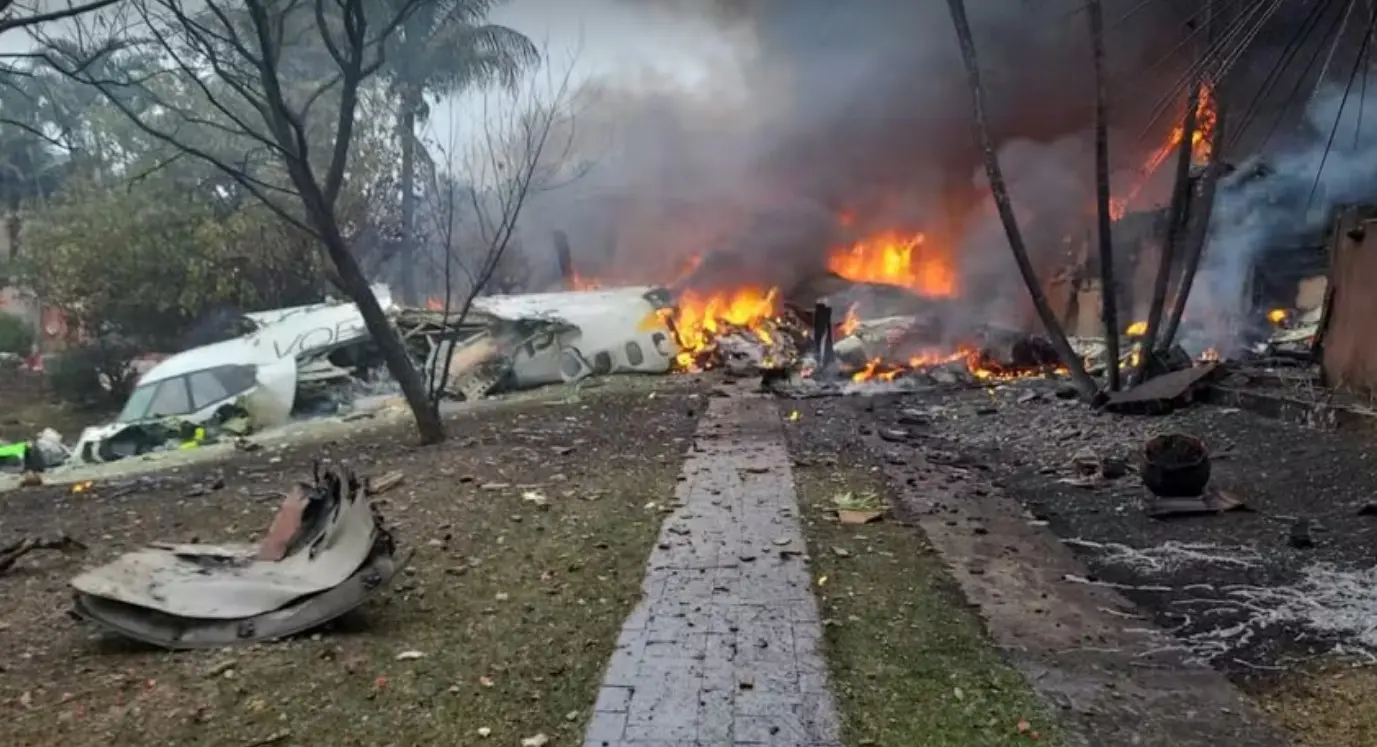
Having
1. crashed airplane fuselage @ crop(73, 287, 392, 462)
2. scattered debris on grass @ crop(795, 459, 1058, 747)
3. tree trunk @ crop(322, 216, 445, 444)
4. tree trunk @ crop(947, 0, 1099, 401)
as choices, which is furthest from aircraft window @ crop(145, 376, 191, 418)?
scattered debris on grass @ crop(795, 459, 1058, 747)

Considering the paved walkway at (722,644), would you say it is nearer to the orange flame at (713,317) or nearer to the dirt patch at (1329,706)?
the dirt patch at (1329,706)

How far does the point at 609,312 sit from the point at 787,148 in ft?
27.2

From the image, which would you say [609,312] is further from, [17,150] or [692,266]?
[17,150]

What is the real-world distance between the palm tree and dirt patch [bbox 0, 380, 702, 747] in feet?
39.9

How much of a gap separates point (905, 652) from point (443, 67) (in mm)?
18043

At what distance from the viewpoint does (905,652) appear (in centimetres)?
378

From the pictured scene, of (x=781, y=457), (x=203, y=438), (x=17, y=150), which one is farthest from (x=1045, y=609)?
(x=17, y=150)

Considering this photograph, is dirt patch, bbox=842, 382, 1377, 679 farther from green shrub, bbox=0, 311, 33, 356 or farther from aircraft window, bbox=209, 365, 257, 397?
green shrub, bbox=0, 311, 33, 356

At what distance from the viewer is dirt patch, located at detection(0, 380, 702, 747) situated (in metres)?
3.12

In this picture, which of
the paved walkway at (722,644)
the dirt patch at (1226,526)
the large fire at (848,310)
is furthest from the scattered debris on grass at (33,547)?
the large fire at (848,310)

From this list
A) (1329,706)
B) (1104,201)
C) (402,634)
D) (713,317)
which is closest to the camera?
(1329,706)


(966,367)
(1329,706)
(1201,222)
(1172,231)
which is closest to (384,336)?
(1329,706)

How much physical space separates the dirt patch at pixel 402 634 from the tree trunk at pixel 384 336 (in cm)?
184

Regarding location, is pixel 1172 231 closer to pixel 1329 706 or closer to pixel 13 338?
pixel 1329 706
